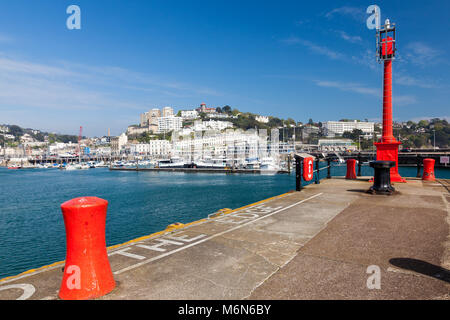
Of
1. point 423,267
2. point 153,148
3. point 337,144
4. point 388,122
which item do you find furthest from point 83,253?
point 337,144

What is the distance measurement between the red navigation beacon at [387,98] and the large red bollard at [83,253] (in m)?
14.1

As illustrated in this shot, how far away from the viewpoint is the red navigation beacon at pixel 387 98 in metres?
13.6

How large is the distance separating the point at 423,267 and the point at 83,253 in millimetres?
4759

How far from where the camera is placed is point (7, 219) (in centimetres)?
2333

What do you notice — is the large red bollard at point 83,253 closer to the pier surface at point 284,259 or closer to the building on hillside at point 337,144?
the pier surface at point 284,259

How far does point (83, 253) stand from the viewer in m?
3.23

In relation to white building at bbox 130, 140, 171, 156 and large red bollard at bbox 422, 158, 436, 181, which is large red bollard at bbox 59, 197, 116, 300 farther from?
white building at bbox 130, 140, 171, 156

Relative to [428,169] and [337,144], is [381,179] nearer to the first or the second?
[428,169]

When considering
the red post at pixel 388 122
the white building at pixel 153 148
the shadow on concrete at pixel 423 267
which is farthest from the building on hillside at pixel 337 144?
the shadow on concrete at pixel 423 267

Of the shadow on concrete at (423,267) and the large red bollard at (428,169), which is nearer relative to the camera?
the shadow on concrete at (423,267)

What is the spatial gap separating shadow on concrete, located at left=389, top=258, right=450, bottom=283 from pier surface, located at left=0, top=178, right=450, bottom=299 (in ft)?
0.04

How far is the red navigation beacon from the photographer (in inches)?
535
